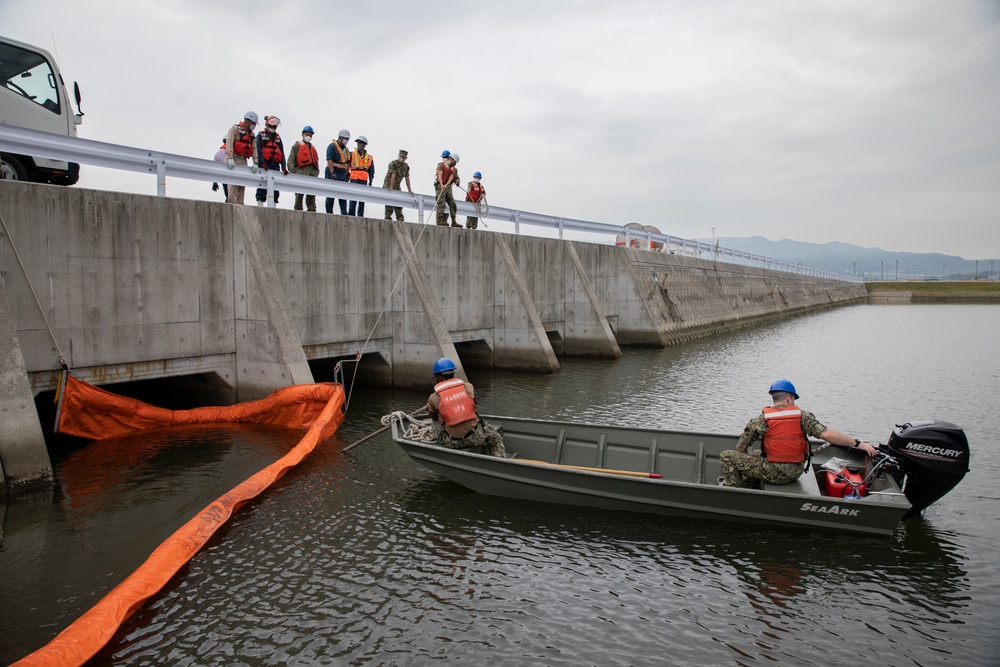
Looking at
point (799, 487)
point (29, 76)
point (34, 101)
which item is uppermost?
point (29, 76)

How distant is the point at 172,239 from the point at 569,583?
10.3m

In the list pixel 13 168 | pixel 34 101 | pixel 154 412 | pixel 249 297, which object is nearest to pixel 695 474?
pixel 249 297

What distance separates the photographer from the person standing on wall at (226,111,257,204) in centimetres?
1409

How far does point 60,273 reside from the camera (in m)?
11.0

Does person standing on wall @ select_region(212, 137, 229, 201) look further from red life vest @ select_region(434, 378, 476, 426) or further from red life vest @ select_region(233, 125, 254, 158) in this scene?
red life vest @ select_region(434, 378, 476, 426)

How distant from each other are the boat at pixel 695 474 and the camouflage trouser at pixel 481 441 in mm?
232

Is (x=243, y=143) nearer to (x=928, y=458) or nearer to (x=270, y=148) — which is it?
(x=270, y=148)

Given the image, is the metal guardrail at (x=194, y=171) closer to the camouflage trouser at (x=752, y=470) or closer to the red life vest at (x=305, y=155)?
the red life vest at (x=305, y=155)

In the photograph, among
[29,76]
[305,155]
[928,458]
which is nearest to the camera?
[928,458]

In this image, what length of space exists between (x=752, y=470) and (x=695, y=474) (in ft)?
4.28

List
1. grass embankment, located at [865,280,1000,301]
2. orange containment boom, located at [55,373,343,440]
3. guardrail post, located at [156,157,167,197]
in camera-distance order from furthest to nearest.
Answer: grass embankment, located at [865,280,1000,301] < guardrail post, located at [156,157,167,197] < orange containment boom, located at [55,373,343,440]

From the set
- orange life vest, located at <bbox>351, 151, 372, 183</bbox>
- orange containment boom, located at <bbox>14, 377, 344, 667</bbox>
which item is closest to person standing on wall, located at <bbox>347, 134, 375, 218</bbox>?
orange life vest, located at <bbox>351, 151, 372, 183</bbox>

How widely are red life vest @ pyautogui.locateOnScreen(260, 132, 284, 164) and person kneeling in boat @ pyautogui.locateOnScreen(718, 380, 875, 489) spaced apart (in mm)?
12272

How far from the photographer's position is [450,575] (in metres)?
7.24
